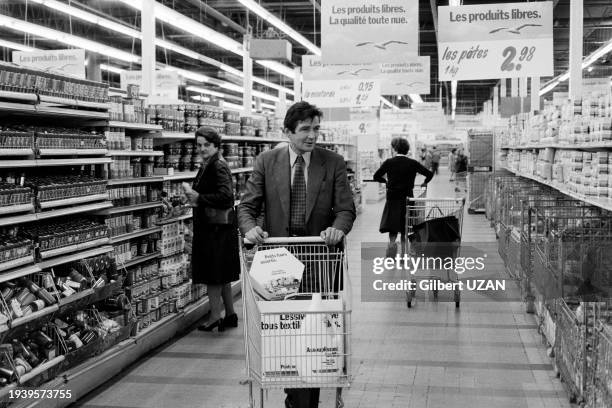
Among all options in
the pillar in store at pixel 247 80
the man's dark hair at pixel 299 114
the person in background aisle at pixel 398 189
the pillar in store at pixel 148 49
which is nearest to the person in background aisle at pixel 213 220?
the man's dark hair at pixel 299 114

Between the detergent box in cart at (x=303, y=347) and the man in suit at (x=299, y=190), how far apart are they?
2.47 ft

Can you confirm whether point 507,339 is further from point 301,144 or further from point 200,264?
point 301,144

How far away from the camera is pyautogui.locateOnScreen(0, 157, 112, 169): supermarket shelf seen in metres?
4.14

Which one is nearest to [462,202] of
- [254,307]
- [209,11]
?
[254,307]

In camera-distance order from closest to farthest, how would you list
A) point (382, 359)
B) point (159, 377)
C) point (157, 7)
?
point (159, 377) < point (382, 359) < point (157, 7)

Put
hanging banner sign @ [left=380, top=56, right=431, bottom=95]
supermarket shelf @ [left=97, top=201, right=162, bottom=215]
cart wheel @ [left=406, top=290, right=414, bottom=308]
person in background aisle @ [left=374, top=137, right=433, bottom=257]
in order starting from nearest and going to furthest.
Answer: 1. supermarket shelf @ [left=97, top=201, right=162, bottom=215]
2. cart wheel @ [left=406, top=290, right=414, bottom=308]
3. person in background aisle @ [left=374, top=137, right=433, bottom=257]
4. hanging banner sign @ [left=380, top=56, right=431, bottom=95]

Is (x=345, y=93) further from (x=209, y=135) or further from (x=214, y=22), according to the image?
(x=214, y=22)

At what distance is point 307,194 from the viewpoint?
395cm

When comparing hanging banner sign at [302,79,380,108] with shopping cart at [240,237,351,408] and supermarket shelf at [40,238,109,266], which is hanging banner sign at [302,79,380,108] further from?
shopping cart at [240,237,351,408]

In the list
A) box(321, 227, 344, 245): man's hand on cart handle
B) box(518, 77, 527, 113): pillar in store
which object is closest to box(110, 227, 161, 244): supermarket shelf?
box(321, 227, 344, 245): man's hand on cart handle

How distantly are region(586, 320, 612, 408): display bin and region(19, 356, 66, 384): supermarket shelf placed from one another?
3.06 metres

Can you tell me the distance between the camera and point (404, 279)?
8.59 metres

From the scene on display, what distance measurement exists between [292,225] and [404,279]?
4.86 metres

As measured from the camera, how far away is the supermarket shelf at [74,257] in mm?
4529
